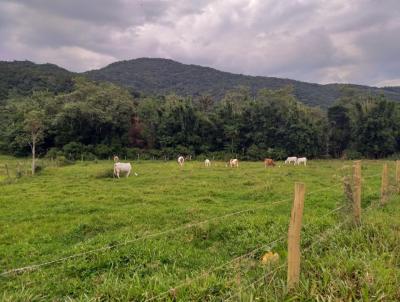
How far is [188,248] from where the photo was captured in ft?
24.4

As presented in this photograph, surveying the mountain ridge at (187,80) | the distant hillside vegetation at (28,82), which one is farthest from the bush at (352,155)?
the mountain ridge at (187,80)

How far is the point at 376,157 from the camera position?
49469 millimetres

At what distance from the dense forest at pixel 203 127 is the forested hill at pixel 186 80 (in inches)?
2536

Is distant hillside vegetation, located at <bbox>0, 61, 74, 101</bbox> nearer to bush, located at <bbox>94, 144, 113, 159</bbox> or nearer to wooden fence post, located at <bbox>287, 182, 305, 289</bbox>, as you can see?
bush, located at <bbox>94, 144, 113, 159</bbox>

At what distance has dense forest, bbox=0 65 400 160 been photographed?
4703 cm

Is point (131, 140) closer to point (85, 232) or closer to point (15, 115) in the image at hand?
point (15, 115)

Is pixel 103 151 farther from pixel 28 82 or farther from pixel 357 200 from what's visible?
pixel 28 82

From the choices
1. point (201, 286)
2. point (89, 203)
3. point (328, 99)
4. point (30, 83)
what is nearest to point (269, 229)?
point (201, 286)

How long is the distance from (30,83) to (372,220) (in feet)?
274

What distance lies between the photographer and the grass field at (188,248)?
4.73 metres

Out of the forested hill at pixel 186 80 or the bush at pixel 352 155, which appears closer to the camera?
the bush at pixel 352 155

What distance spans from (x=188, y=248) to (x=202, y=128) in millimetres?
44744

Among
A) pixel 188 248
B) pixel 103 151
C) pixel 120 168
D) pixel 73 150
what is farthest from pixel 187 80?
Result: pixel 188 248

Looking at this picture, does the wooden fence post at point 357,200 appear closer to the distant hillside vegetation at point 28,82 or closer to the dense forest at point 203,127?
the dense forest at point 203,127
